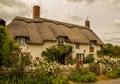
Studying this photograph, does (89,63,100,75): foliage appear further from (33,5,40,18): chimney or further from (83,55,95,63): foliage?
(33,5,40,18): chimney

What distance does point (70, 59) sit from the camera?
35219 mm

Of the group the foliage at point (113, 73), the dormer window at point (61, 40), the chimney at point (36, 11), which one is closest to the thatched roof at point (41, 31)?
the dormer window at point (61, 40)

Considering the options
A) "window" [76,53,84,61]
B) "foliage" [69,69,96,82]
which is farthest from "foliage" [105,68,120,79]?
"window" [76,53,84,61]

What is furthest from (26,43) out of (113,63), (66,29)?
(113,63)

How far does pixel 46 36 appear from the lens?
33375mm

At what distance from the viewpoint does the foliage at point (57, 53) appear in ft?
106

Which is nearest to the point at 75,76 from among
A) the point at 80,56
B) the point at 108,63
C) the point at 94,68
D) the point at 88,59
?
the point at 94,68

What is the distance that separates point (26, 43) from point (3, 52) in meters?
14.8

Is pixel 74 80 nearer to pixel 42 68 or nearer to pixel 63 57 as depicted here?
pixel 42 68

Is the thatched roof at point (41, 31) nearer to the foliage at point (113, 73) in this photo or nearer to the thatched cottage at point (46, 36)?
the thatched cottage at point (46, 36)

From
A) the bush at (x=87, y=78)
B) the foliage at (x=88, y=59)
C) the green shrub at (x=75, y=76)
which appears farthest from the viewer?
the foliage at (x=88, y=59)

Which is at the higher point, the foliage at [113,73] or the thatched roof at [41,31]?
the thatched roof at [41,31]

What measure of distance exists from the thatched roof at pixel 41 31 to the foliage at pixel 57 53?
1593mm

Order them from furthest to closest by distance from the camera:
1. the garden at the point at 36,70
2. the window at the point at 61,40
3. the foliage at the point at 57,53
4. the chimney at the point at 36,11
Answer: the chimney at the point at 36,11 < the window at the point at 61,40 < the foliage at the point at 57,53 < the garden at the point at 36,70
